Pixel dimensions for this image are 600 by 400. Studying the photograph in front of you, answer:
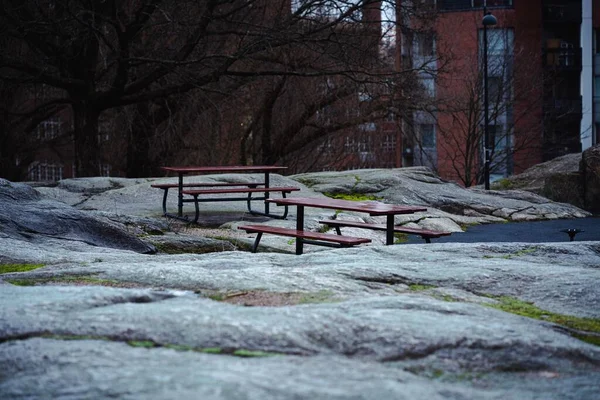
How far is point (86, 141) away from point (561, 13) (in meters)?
29.8

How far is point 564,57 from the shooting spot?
46594 millimetres

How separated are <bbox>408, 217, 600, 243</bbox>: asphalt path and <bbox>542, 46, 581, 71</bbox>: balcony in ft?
92.0

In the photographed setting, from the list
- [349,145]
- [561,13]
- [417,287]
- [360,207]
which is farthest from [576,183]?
[561,13]

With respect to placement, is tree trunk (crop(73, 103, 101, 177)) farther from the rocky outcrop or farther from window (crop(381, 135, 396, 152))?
window (crop(381, 135, 396, 152))

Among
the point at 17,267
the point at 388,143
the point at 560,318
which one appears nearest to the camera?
the point at 560,318

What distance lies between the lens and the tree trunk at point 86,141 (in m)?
23.0

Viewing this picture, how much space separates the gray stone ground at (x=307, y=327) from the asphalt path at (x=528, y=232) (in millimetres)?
7011

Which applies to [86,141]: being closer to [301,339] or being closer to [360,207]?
[360,207]

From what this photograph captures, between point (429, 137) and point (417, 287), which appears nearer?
point (417, 287)

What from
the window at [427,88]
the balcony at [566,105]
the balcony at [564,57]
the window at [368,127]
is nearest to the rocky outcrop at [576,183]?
the window at [427,88]

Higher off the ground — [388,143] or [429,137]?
[429,137]

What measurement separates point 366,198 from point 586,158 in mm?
5825

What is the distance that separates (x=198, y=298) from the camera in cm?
555

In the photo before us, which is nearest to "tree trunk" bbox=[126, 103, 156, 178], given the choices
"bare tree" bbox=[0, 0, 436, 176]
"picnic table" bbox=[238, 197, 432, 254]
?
"bare tree" bbox=[0, 0, 436, 176]
